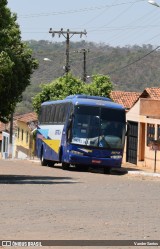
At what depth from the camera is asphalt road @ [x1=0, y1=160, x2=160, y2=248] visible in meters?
13.7

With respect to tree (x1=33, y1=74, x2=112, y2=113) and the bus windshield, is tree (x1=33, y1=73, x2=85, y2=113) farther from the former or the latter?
the bus windshield

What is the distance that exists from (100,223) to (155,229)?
1198 mm

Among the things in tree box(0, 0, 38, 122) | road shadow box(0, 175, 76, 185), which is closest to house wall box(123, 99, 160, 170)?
tree box(0, 0, 38, 122)

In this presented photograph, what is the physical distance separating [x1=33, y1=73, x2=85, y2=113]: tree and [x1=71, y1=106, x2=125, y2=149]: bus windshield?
28.5m

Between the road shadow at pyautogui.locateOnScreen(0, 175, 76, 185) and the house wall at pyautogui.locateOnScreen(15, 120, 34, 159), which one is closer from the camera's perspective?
the road shadow at pyautogui.locateOnScreen(0, 175, 76, 185)

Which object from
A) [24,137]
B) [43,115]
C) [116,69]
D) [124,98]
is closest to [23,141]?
[24,137]

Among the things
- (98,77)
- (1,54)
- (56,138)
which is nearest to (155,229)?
(1,54)

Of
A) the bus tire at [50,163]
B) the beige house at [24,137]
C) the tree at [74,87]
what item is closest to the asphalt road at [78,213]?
the bus tire at [50,163]

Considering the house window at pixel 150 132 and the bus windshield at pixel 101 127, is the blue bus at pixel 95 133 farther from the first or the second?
the house window at pixel 150 132

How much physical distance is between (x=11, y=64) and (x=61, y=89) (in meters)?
42.2

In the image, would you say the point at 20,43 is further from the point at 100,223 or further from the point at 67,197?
the point at 100,223

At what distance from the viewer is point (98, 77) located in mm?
70562

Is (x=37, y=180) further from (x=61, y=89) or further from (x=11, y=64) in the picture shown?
(x=61, y=89)

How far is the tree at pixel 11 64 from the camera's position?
96.7ft
